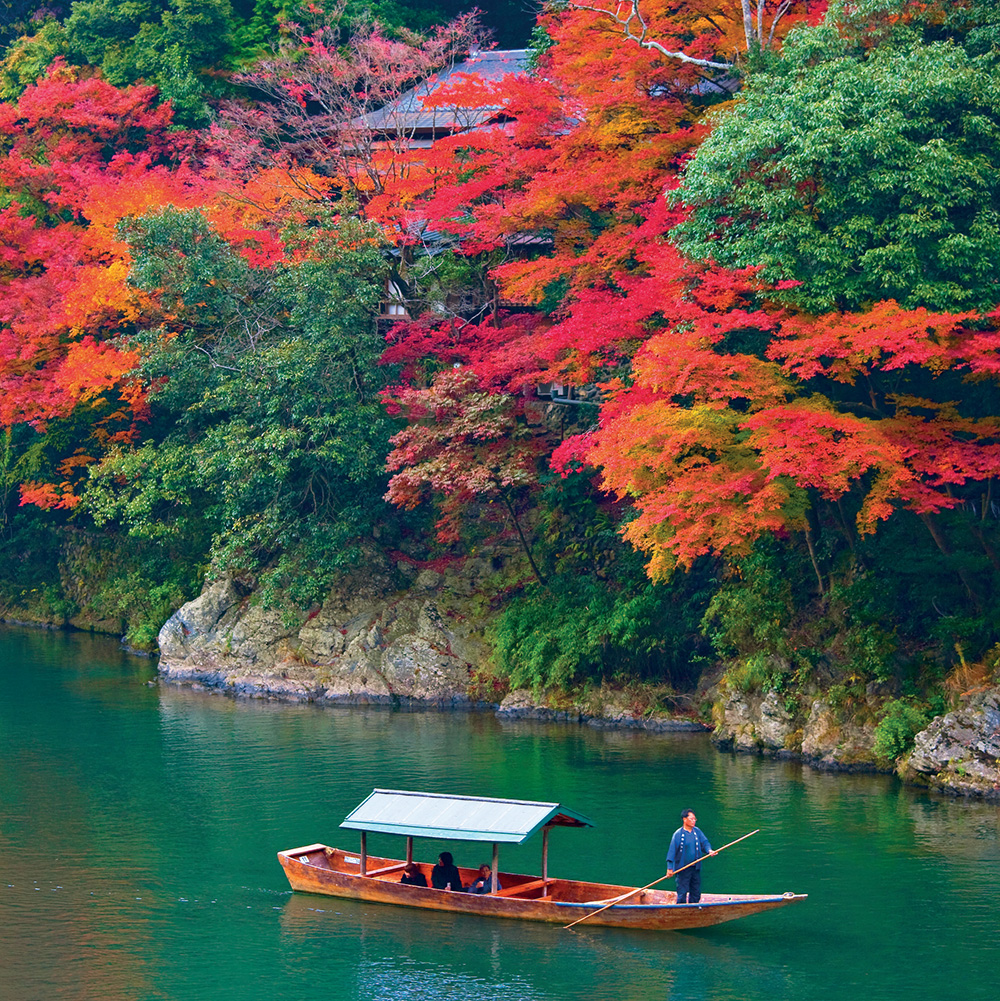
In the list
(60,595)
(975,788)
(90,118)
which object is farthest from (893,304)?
(60,595)

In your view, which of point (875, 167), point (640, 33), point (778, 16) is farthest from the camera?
point (640, 33)

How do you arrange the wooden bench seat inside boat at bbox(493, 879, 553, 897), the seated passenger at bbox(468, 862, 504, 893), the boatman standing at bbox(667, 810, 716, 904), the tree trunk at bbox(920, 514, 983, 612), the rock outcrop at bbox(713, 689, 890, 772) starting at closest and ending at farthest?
the boatman standing at bbox(667, 810, 716, 904) → the wooden bench seat inside boat at bbox(493, 879, 553, 897) → the seated passenger at bbox(468, 862, 504, 893) → the tree trunk at bbox(920, 514, 983, 612) → the rock outcrop at bbox(713, 689, 890, 772)

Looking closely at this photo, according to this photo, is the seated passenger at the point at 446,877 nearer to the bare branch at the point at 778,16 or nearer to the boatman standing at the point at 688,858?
the boatman standing at the point at 688,858

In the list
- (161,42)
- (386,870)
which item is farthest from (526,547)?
(161,42)

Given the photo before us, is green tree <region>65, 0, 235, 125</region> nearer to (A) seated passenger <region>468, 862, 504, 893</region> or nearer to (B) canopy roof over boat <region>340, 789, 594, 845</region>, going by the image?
(B) canopy roof over boat <region>340, 789, 594, 845</region>

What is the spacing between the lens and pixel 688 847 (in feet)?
52.7

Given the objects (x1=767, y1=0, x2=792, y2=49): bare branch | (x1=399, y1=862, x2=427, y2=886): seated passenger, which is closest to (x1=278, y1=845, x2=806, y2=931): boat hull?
(x1=399, y1=862, x2=427, y2=886): seated passenger

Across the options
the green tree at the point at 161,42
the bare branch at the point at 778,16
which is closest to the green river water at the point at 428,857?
the bare branch at the point at 778,16

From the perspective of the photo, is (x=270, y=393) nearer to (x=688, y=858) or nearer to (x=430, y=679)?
(x=430, y=679)

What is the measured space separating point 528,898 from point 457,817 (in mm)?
1473

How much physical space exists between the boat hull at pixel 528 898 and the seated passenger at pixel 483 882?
189 millimetres

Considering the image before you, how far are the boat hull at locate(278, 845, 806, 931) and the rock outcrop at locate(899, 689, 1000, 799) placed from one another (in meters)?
7.65

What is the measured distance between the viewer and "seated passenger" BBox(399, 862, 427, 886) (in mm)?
17578

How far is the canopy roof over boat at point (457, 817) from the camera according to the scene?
1684cm
